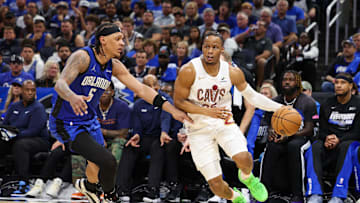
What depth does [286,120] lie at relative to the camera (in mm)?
5523

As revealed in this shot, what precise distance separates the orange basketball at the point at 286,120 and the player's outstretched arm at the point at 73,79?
2052 mm

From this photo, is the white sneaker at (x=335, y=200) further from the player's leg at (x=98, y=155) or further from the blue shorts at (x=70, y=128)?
the blue shorts at (x=70, y=128)

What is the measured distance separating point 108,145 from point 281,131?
3016mm

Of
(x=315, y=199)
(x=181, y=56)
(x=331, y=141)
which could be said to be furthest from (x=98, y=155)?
(x=181, y=56)

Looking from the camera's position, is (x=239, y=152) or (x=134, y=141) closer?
(x=239, y=152)

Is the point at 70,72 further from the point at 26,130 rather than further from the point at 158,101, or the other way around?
the point at 26,130

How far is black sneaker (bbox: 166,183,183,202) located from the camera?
24.1 feet

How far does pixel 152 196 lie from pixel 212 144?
6.32ft

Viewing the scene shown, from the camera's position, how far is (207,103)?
18.7 ft

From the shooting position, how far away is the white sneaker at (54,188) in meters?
7.49

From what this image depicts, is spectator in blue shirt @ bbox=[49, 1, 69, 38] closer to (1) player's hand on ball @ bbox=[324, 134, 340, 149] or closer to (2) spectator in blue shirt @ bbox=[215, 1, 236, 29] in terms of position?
(2) spectator in blue shirt @ bbox=[215, 1, 236, 29]

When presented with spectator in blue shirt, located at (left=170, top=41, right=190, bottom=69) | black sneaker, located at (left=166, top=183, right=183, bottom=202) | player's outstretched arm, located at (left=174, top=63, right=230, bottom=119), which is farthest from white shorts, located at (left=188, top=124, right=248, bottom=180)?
spectator in blue shirt, located at (left=170, top=41, right=190, bottom=69)

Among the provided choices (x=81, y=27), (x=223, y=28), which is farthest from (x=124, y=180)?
(x=81, y=27)

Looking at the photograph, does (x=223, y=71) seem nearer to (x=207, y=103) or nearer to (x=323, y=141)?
(x=207, y=103)
